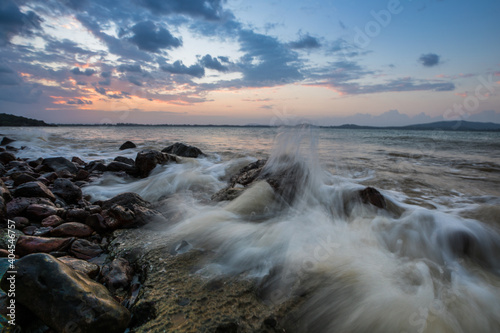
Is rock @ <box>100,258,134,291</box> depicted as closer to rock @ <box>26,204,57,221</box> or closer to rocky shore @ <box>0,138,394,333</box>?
rocky shore @ <box>0,138,394,333</box>

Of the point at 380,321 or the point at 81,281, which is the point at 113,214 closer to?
the point at 81,281

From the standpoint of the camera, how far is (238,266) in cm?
259

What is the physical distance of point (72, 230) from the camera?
11.2 feet

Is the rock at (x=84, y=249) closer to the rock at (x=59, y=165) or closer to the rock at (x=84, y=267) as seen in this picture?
the rock at (x=84, y=267)

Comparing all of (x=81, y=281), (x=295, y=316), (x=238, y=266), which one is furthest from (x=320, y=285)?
(x=81, y=281)

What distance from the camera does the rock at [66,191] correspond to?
5164mm

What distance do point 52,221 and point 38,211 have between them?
417 millimetres

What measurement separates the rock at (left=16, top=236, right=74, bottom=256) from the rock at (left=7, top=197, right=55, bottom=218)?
4.24ft

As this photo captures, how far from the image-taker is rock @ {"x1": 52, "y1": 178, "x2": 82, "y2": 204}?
16.9ft

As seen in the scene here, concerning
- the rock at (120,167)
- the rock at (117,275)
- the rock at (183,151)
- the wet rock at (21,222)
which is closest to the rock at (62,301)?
the rock at (117,275)

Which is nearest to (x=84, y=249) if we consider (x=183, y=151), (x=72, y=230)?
(x=72, y=230)

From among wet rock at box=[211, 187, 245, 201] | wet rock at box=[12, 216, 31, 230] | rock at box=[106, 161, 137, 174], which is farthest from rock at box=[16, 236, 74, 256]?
rock at box=[106, 161, 137, 174]

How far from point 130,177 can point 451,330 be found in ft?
27.2

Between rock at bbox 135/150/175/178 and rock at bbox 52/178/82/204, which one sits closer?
rock at bbox 52/178/82/204
